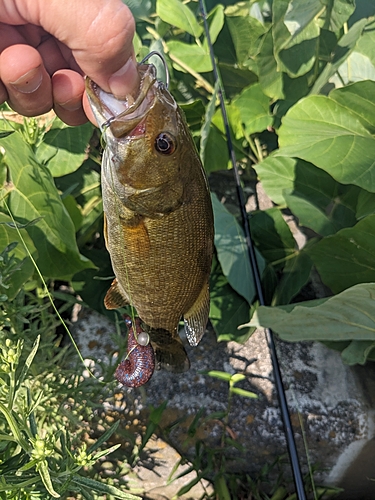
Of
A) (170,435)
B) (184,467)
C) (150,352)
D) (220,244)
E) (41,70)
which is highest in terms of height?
(41,70)

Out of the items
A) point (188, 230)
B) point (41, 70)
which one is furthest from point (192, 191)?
point (41, 70)

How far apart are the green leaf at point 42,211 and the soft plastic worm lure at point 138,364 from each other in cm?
46

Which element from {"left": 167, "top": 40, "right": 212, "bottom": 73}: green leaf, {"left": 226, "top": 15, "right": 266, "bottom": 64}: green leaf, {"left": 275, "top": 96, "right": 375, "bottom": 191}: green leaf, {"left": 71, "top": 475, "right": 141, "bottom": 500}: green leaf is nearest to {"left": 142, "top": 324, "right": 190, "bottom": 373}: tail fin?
{"left": 71, "top": 475, "right": 141, "bottom": 500}: green leaf

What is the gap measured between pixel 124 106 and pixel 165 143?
88 millimetres


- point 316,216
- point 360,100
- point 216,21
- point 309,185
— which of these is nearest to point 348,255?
point 316,216

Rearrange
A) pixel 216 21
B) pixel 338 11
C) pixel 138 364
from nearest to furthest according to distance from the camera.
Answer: pixel 138 364 → pixel 338 11 → pixel 216 21

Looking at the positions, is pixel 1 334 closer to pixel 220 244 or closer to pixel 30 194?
pixel 30 194

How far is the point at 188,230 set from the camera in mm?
865

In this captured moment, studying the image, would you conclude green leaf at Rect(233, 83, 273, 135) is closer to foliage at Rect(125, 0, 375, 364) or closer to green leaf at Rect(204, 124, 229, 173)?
foliage at Rect(125, 0, 375, 364)

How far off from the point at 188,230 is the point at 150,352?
→ 26 centimetres

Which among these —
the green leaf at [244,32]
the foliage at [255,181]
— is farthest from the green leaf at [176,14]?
the green leaf at [244,32]

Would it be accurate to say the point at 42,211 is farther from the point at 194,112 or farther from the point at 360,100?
the point at 360,100

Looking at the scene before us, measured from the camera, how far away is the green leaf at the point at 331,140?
1337mm

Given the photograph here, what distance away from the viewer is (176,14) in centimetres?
166
